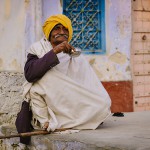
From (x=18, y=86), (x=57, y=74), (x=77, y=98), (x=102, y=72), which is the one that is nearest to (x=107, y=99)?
(x=77, y=98)

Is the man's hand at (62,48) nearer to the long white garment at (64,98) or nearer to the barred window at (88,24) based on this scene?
the long white garment at (64,98)

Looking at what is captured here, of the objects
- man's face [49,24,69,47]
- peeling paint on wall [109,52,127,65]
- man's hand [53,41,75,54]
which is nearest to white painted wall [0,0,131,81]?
peeling paint on wall [109,52,127,65]

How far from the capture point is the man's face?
408 cm

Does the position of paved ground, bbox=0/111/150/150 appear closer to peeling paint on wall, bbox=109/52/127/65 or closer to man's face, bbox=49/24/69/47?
man's face, bbox=49/24/69/47

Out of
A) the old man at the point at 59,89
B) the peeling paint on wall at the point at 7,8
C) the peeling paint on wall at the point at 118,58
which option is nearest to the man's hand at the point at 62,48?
the old man at the point at 59,89

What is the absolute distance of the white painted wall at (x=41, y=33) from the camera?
5.58 m

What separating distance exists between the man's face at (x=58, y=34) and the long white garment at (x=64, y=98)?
0.08 meters

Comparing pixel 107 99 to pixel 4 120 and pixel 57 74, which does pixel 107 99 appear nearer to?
pixel 57 74

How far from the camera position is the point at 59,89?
401cm

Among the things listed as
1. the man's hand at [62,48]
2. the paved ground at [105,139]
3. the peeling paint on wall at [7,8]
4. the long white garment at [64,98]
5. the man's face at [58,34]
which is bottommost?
the paved ground at [105,139]

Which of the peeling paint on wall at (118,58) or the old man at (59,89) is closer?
the old man at (59,89)

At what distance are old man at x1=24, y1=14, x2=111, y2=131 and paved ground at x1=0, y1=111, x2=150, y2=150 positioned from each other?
0.45 feet

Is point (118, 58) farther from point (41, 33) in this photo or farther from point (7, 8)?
point (7, 8)

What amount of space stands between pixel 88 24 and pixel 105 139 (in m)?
3.30
